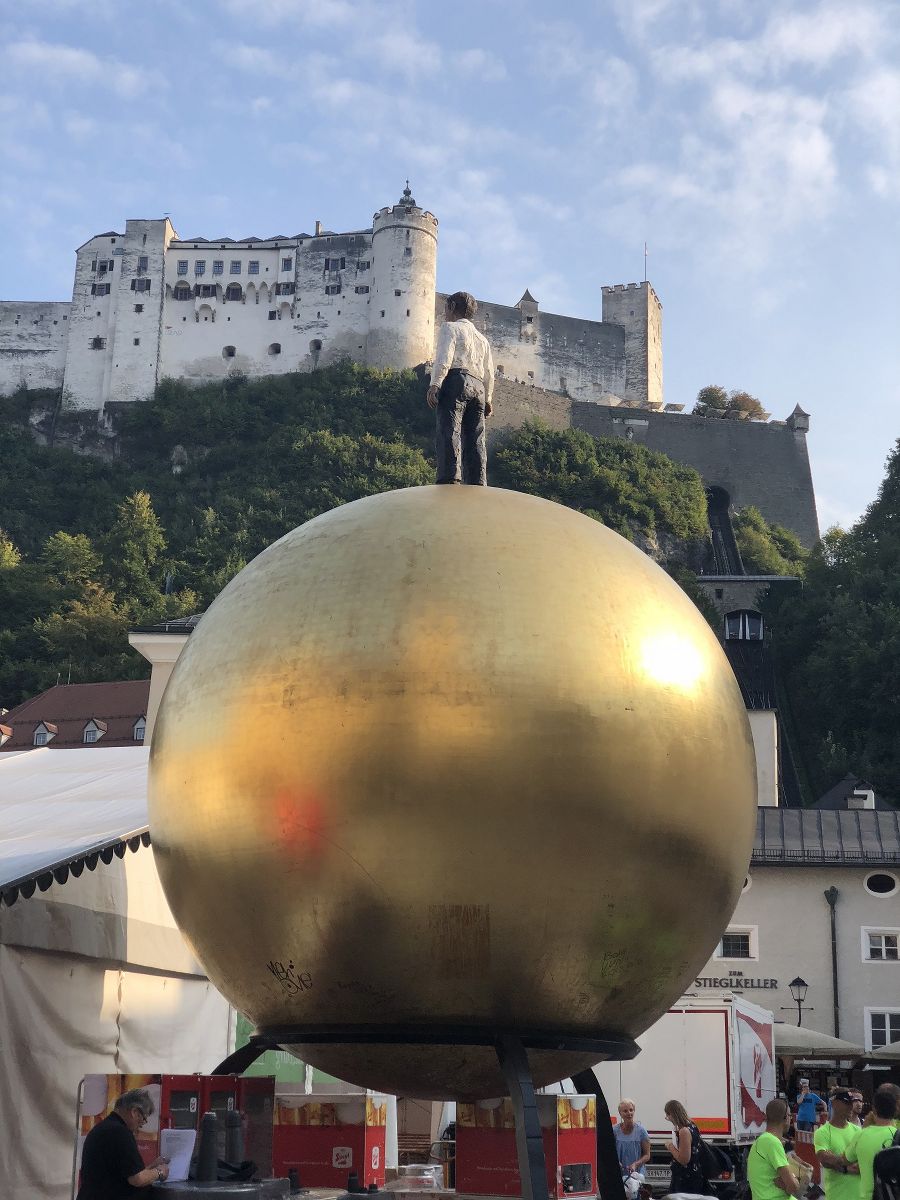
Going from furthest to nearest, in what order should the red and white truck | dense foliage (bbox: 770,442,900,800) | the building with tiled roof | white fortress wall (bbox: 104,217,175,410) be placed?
white fortress wall (bbox: 104,217,175,410) < dense foliage (bbox: 770,442,900,800) < the building with tiled roof < the red and white truck

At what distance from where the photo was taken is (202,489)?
318ft

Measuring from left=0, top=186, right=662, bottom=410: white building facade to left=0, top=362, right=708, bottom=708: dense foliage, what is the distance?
2130 mm

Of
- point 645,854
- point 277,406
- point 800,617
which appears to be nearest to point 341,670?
point 645,854

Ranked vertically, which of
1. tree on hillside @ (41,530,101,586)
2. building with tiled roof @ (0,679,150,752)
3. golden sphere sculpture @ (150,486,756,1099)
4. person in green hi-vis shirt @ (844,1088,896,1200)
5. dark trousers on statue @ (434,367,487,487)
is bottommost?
person in green hi-vis shirt @ (844,1088,896,1200)

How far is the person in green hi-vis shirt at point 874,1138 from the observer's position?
9.16 m

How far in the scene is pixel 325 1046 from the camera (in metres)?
6.89

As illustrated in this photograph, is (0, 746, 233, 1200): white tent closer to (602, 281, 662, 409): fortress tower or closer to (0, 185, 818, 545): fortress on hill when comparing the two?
(0, 185, 818, 545): fortress on hill

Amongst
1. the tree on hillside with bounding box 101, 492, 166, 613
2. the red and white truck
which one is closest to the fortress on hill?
the tree on hillside with bounding box 101, 492, 166, 613

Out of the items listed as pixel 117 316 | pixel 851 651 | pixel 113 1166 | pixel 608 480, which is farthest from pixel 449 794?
Result: pixel 117 316

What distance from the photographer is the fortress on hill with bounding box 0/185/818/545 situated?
9819 cm

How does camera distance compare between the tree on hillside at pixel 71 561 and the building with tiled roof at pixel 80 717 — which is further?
the tree on hillside at pixel 71 561

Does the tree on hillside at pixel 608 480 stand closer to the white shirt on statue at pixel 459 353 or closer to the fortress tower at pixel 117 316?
the fortress tower at pixel 117 316

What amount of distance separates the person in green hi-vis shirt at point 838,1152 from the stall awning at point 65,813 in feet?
18.3

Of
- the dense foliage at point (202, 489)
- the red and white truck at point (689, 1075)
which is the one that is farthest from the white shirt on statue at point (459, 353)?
the dense foliage at point (202, 489)
